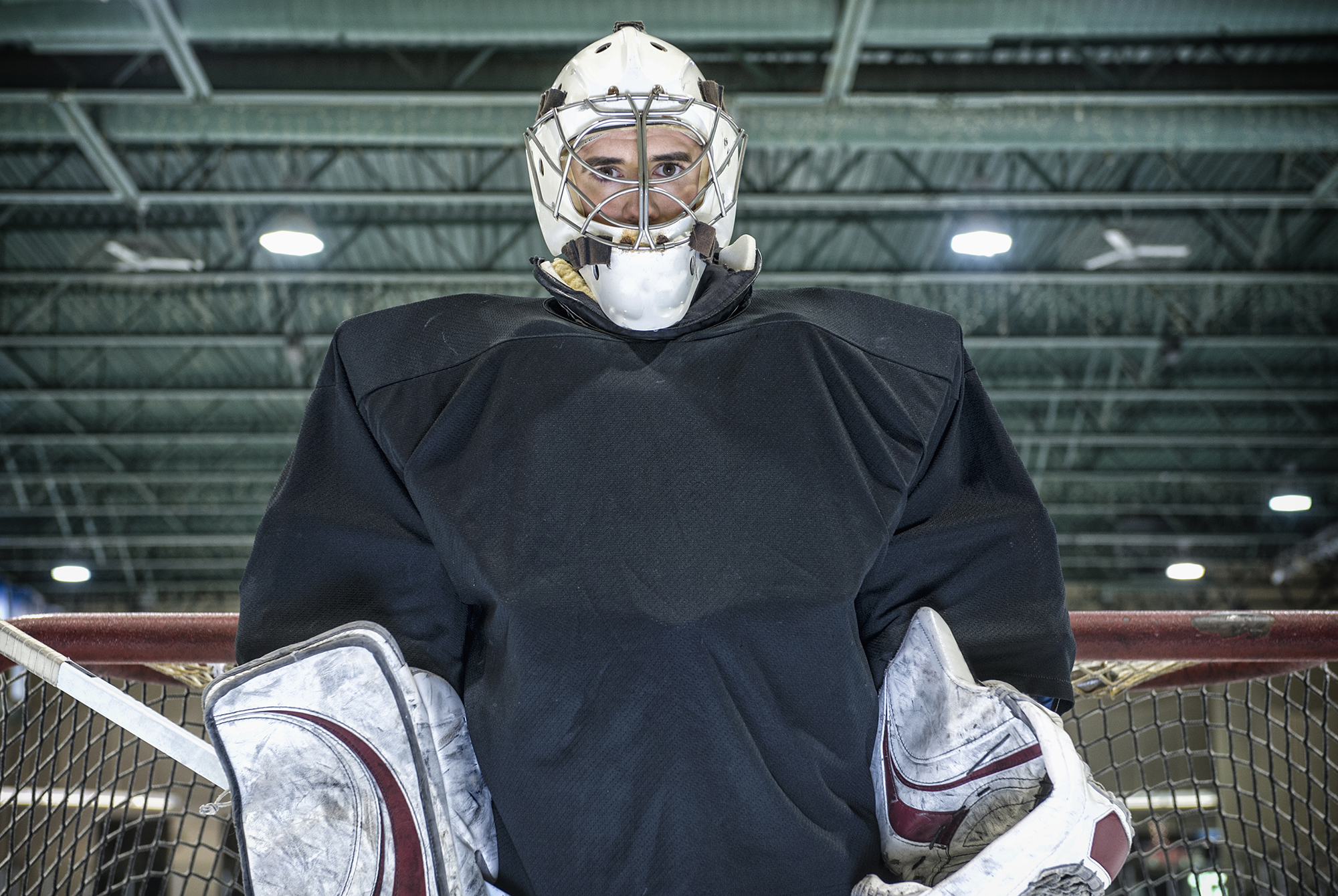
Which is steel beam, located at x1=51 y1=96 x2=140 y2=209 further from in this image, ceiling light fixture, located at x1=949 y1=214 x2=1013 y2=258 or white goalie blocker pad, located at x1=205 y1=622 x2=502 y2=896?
white goalie blocker pad, located at x1=205 y1=622 x2=502 y2=896

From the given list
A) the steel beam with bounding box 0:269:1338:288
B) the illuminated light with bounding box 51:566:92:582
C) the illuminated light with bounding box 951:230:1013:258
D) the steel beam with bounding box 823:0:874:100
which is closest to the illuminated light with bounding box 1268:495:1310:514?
the steel beam with bounding box 0:269:1338:288

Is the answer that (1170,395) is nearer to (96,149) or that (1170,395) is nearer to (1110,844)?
(96,149)

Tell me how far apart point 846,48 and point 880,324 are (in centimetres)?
549

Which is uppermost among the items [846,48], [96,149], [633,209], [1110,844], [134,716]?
[96,149]

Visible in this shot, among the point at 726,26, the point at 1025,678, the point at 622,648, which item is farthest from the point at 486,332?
the point at 726,26

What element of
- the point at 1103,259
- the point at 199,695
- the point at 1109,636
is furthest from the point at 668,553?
the point at 1103,259

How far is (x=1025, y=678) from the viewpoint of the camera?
139 cm

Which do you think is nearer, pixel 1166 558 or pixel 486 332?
pixel 486 332

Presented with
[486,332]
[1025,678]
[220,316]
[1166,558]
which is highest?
[220,316]

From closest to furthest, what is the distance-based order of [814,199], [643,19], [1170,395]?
[643,19], [814,199], [1170,395]

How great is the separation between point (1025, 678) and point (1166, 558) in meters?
16.9

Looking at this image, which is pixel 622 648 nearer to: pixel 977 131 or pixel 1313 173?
pixel 977 131

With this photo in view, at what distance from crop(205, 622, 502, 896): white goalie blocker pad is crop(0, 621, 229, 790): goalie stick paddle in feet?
0.21

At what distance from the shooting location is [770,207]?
9109mm
